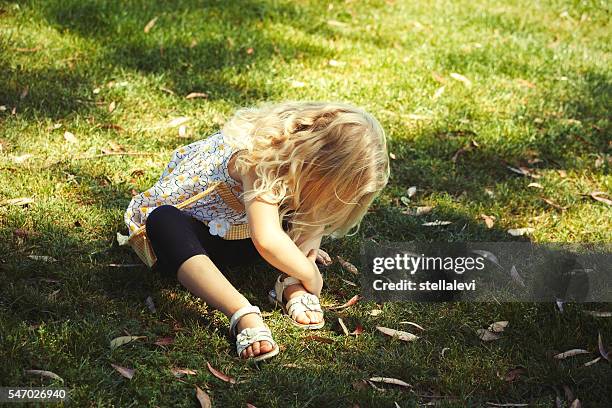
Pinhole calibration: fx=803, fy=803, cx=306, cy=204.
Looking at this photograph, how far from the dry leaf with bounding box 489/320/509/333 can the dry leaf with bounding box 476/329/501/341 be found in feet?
0.09

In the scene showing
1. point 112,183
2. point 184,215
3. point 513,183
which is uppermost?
point 184,215

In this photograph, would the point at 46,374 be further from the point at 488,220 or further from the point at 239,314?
the point at 488,220

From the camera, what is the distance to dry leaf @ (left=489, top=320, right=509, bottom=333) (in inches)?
124

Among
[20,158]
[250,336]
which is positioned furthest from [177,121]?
[250,336]

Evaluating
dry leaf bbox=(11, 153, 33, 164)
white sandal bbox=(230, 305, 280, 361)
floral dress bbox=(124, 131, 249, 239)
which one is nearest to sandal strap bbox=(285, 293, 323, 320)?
white sandal bbox=(230, 305, 280, 361)

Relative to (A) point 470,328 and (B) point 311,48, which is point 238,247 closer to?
(A) point 470,328

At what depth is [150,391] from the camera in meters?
2.60

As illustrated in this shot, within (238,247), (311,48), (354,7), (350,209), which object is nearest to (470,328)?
(350,209)

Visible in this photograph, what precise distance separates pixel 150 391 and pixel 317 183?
95 cm

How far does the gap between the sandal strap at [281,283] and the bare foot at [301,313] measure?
0.04 feet

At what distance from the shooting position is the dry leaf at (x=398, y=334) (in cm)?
308

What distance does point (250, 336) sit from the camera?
2.81m

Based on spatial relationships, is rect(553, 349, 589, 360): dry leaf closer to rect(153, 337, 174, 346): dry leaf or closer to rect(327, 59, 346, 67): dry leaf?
rect(153, 337, 174, 346): dry leaf

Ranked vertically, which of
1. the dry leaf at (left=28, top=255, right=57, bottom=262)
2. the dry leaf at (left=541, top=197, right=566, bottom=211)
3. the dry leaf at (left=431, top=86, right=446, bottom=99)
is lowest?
the dry leaf at (left=541, top=197, right=566, bottom=211)
